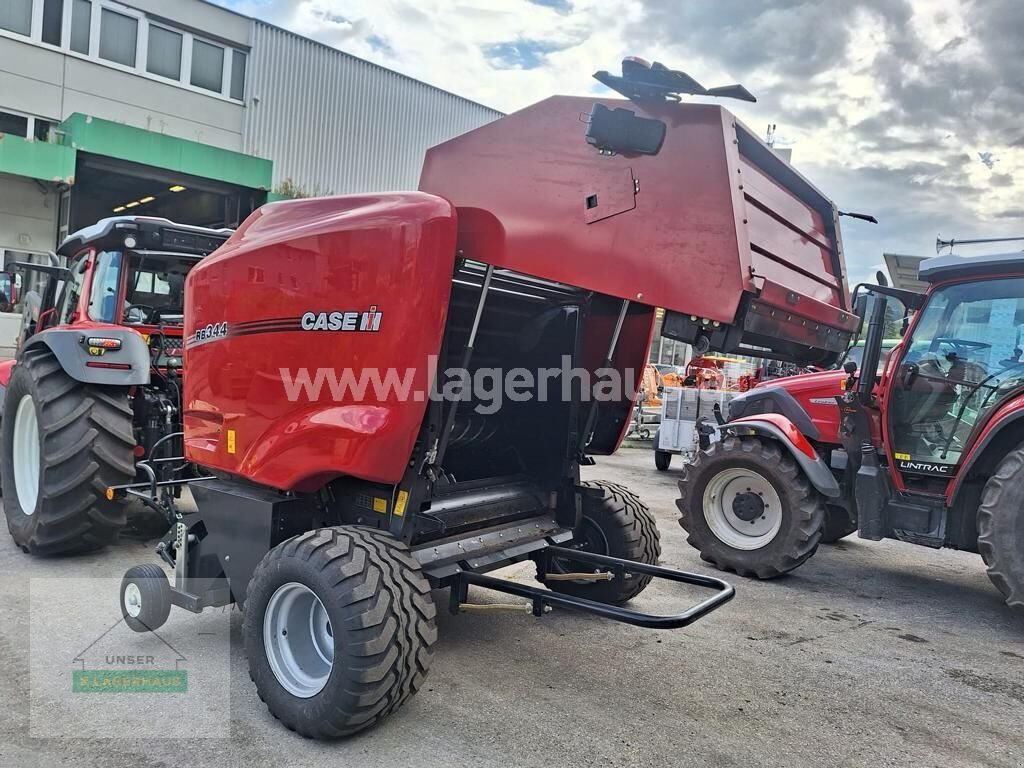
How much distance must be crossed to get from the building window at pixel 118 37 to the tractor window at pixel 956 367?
1599 centimetres

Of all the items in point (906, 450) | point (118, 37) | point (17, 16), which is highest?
point (118, 37)

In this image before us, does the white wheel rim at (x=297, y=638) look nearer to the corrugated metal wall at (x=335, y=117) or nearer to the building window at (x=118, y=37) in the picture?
the building window at (x=118, y=37)

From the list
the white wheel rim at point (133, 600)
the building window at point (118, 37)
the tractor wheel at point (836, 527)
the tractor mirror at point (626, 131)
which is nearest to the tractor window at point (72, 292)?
the white wheel rim at point (133, 600)

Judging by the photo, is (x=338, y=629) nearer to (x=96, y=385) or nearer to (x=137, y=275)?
(x=96, y=385)

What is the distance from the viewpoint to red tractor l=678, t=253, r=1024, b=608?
4.59 meters

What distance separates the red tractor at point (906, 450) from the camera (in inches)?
181

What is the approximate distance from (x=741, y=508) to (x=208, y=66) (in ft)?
51.5

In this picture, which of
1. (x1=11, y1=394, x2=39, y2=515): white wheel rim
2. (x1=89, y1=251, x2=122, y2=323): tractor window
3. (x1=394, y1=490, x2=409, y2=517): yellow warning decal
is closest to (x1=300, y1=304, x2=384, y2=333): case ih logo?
(x1=394, y1=490, x2=409, y2=517): yellow warning decal

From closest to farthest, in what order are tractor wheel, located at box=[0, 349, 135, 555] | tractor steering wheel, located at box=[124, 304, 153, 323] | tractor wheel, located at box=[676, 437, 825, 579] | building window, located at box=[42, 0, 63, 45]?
tractor wheel, located at box=[0, 349, 135, 555]
tractor wheel, located at box=[676, 437, 825, 579]
tractor steering wheel, located at box=[124, 304, 153, 323]
building window, located at box=[42, 0, 63, 45]

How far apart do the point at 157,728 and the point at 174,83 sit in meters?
16.1

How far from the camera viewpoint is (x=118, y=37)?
15000 millimetres

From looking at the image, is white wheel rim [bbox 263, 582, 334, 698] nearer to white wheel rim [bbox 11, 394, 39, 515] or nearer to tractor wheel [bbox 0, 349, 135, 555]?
tractor wheel [bbox 0, 349, 135, 555]

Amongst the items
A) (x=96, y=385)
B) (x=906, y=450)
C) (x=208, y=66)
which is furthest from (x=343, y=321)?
(x=208, y=66)

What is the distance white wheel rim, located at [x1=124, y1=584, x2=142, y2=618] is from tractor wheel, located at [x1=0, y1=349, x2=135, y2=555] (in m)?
1.41
